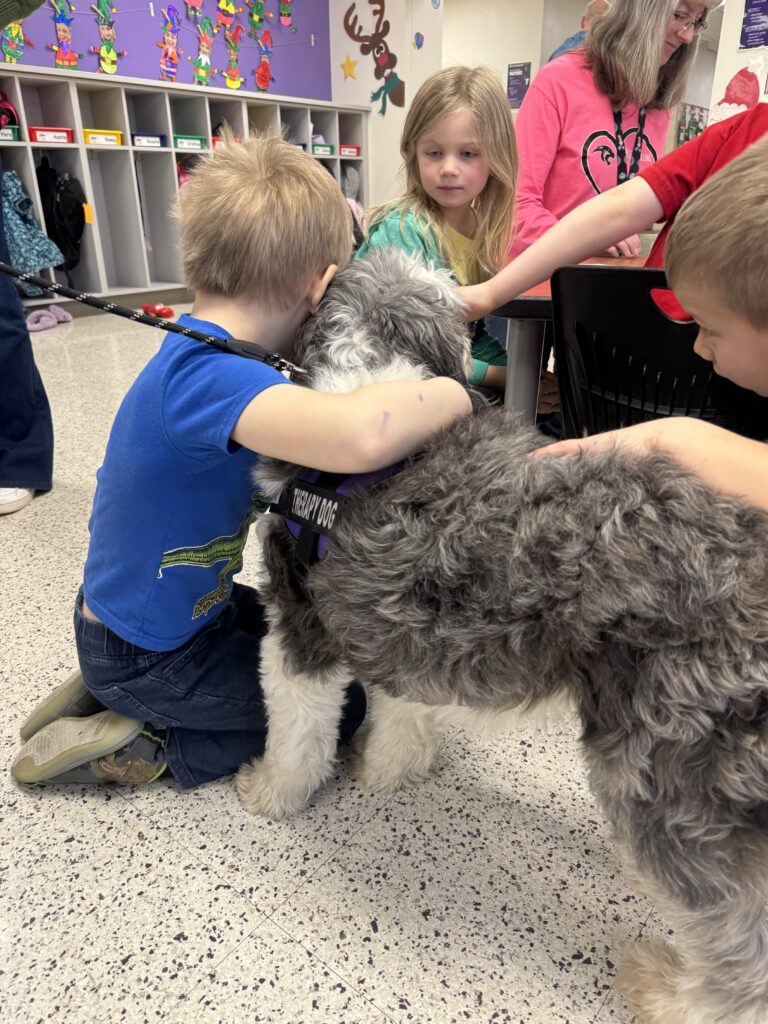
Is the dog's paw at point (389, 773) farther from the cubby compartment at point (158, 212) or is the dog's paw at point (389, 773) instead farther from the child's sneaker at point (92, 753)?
the cubby compartment at point (158, 212)

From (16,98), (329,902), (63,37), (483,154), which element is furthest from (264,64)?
(329,902)

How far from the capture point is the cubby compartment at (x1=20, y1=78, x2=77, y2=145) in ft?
15.8

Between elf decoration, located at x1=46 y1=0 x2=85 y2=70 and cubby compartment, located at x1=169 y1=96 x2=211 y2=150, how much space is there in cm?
86

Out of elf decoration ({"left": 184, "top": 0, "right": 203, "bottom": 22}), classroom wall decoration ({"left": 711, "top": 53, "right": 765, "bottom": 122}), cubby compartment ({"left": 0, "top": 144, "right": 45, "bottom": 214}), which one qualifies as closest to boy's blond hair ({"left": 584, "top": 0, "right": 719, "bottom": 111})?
classroom wall decoration ({"left": 711, "top": 53, "right": 765, "bottom": 122})

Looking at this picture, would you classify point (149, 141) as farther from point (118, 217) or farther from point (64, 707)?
point (64, 707)

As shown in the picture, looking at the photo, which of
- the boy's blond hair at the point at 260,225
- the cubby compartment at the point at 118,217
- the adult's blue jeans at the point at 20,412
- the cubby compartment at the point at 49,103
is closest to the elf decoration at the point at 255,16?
the cubby compartment at the point at 118,217

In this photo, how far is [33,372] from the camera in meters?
2.32

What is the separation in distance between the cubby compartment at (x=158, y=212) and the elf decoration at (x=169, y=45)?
0.61 meters

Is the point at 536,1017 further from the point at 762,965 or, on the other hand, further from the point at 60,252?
the point at 60,252

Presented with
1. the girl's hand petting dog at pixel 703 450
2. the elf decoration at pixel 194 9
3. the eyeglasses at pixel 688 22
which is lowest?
the girl's hand petting dog at pixel 703 450

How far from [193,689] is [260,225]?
2.73 ft

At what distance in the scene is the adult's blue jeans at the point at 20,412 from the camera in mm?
2199

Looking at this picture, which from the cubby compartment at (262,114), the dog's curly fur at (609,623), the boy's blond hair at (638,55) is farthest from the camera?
the cubby compartment at (262,114)

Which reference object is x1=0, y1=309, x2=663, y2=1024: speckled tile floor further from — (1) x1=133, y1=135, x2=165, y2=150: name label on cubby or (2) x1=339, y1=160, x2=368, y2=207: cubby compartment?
(2) x1=339, y1=160, x2=368, y2=207: cubby compartment
